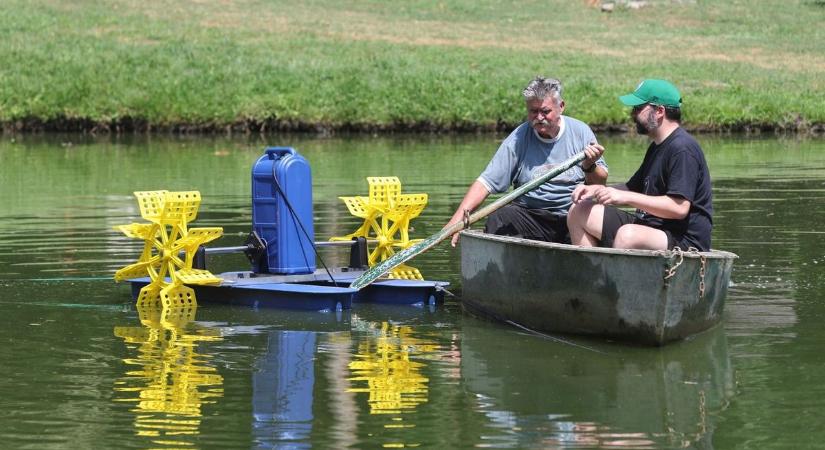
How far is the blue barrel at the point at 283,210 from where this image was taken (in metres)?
10.4

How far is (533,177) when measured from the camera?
9.89m

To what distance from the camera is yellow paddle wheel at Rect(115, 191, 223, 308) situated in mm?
10141

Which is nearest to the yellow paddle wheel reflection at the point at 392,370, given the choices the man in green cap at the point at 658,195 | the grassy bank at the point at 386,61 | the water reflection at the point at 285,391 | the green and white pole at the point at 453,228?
the water reflection at the point at 285,391

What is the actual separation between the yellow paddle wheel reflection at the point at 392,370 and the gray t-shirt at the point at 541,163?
1.15m

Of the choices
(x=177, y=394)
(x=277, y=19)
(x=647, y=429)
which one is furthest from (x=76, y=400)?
(x=277, y=19)

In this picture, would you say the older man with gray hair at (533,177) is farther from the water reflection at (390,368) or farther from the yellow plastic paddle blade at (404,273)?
the yellow plastic paddle blade at (404,273)

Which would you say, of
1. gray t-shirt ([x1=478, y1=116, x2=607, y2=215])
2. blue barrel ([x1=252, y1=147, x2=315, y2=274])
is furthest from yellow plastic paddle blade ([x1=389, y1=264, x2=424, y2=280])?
gray t-shirt ([x1=478, y1=116, x2=607, y2=215])

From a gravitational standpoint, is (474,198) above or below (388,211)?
above

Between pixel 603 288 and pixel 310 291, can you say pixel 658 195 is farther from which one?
pixel 310 291

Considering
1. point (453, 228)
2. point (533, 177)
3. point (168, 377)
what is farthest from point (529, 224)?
point (168, 377)

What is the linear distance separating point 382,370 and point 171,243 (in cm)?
249

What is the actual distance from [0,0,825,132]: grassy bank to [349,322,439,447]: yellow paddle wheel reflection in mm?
22435

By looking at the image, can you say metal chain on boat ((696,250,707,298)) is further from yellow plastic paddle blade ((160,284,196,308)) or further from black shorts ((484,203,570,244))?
yellow plastic paddle blade ((160,284,196,308))

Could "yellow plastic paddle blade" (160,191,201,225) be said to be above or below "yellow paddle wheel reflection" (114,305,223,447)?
above
